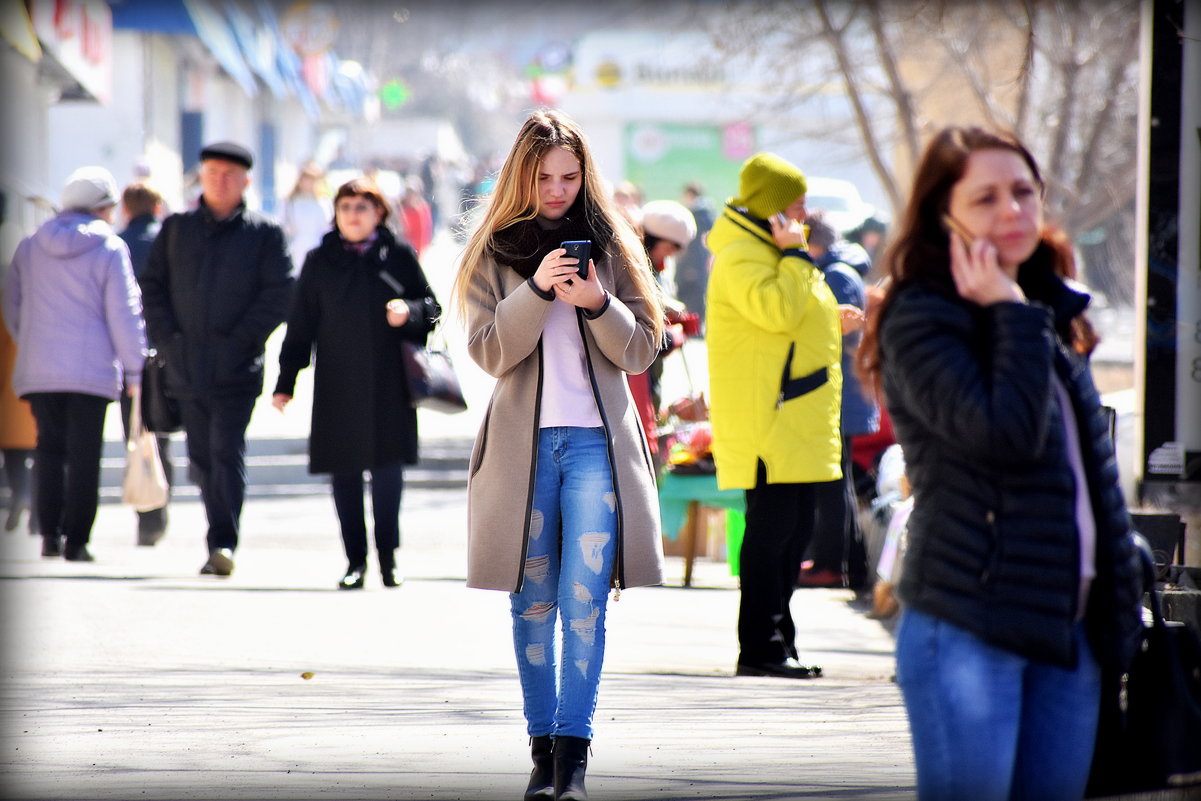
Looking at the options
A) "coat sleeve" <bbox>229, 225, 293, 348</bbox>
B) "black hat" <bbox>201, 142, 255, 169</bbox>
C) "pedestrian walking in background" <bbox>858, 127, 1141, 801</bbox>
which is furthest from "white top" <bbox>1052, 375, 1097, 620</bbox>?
"black hat" <bbox>201, 142, 255, 169</bbox>

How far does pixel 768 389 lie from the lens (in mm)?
6094

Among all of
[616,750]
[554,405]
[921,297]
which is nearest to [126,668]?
[616,750]

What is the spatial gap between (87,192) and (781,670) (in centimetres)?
492

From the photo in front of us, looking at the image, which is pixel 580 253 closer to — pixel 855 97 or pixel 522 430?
pixel 522 430

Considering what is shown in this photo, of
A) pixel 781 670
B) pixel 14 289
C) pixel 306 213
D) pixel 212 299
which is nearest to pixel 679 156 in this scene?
pixel 306 213

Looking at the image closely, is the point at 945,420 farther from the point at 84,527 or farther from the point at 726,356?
the point at 84,527

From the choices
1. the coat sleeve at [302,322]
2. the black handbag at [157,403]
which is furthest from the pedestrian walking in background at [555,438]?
the black handbag at [157,403]

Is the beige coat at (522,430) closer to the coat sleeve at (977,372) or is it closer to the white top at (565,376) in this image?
the white top at (565,376)

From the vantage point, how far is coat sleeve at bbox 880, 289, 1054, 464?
9.19 ft

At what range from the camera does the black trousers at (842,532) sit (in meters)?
7.88

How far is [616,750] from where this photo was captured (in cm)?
496

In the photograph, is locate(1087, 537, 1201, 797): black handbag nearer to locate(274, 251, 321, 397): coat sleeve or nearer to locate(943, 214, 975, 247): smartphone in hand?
locate(943, 214, 975, 247): smartphone in hand

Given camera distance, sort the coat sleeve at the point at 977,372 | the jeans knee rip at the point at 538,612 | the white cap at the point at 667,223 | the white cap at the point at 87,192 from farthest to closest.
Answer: the white cap at the point at 87,192, the white cap at the point at 667,223, the jeans knee rip at the point at 538,612, the coat sleeve at the point at 977,372

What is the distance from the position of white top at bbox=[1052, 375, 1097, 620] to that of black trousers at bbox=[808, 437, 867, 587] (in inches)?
191
